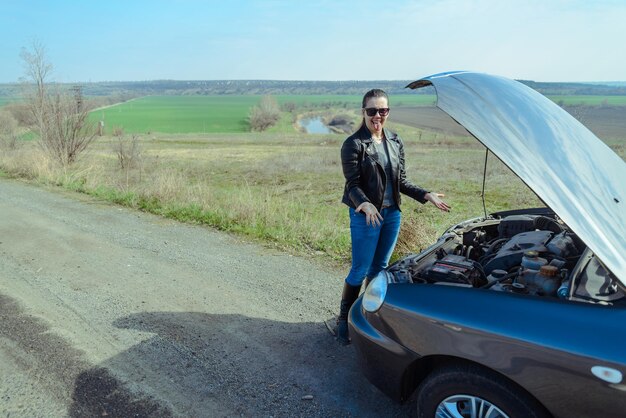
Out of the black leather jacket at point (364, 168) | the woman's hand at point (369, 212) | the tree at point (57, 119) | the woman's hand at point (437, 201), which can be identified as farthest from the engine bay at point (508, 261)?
the tree at point (57, 119)

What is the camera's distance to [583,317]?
1999 mm

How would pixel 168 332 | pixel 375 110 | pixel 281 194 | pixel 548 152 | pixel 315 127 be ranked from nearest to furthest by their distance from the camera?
pixel 548 152, pixel 375 110, pixel 168 332, pixel 281 194, pixel 315 127

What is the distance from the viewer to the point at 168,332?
405cm

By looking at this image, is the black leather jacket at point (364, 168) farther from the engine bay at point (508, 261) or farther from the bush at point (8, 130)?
the bush at point (8, 130)

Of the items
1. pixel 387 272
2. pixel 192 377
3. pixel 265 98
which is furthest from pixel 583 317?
pixel 265 98

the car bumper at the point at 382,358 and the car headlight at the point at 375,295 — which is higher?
the car headlight at the point at 375,295

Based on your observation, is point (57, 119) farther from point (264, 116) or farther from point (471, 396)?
point (264, 116)

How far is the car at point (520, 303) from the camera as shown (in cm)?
196

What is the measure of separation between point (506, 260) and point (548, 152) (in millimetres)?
912

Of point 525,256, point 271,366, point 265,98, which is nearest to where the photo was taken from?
point 525,256

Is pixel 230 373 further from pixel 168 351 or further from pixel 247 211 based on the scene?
pixel 247 211

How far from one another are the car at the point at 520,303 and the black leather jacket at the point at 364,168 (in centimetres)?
65

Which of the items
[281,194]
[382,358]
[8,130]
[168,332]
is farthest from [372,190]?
[8,130]

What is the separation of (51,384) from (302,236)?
410cm
